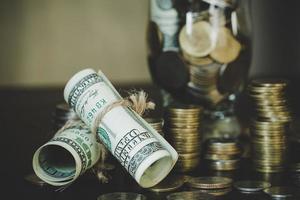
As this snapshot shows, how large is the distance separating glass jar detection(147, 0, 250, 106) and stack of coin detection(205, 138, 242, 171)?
185 millimetres

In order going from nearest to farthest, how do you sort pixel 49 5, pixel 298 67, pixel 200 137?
pixel 200 137, pixel 49 5, pixel 298 67

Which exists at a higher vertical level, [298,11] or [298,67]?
[298,11]

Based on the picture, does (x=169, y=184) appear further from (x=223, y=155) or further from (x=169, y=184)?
(x=223, y=155)

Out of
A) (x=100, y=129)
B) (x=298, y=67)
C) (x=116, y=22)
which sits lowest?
(x=298, y=67)

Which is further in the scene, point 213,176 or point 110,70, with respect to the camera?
point 110,70

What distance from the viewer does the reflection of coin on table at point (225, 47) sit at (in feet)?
4.20

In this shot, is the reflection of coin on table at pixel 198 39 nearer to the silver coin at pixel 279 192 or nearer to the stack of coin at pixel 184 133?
the stack of coin at pixel 184 133

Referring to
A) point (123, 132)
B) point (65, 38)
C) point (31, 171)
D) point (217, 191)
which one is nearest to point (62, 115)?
point (31, 171)

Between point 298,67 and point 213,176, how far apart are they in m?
1.29

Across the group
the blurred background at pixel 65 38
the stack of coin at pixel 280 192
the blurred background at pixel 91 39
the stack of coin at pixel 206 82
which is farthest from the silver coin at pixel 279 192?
the blurred background at pixel 65 38

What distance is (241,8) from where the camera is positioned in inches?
53.0

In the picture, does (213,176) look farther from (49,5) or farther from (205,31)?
(49,5)

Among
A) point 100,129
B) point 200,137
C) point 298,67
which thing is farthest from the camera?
point 298,67

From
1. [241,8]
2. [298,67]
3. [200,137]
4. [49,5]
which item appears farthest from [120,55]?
[200,137]
